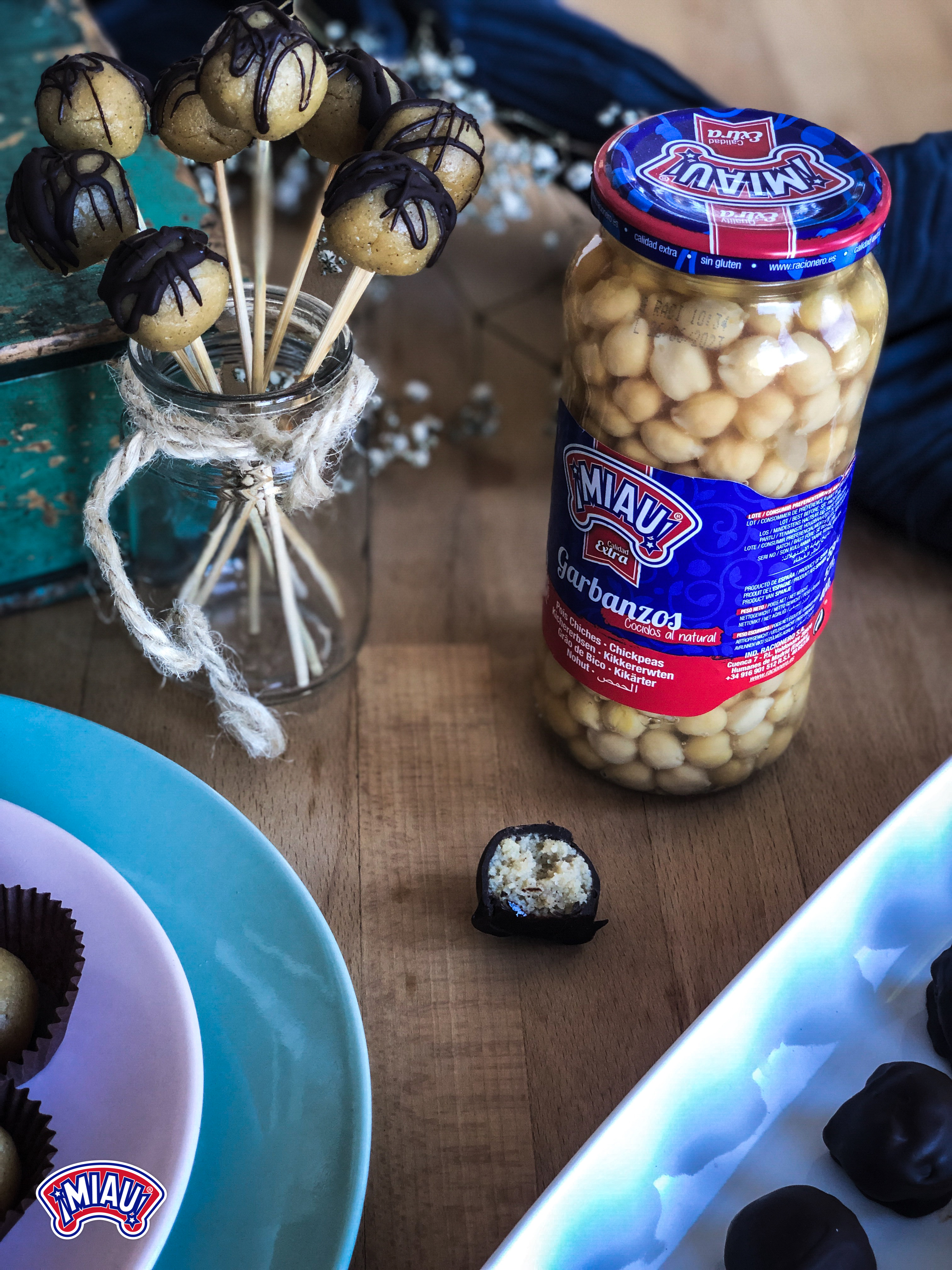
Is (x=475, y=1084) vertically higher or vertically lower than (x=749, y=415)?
lower

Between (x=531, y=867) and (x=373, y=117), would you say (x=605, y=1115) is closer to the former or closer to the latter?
(x=531, y=867)

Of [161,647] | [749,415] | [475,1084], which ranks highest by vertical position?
[749,415]

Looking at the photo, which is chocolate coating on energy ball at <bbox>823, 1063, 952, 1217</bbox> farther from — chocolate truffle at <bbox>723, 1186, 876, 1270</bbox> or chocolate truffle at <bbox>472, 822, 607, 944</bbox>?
chocolate truffle at <bbox>472, 822, 607, 944</bbox>

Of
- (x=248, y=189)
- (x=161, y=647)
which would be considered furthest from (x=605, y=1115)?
(x=248, y=189)

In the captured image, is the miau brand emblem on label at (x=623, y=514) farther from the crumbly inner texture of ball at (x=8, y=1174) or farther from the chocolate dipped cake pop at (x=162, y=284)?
the crumbly inner texture of ball at (x=8, y=1174)

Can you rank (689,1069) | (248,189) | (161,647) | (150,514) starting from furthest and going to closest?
(248,189)
(150,514)
(161,647)
(689,1069)

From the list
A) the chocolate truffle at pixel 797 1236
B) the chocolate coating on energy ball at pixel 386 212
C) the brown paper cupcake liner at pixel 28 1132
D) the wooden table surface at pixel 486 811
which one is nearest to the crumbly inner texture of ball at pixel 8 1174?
the brown paper cupcake liner at pixel 28 1132
